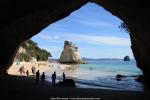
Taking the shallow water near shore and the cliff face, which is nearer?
the shallow water near shore

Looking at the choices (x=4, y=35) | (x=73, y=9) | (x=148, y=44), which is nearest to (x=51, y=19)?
(x=73, y=9)

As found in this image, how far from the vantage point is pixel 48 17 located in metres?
31.8

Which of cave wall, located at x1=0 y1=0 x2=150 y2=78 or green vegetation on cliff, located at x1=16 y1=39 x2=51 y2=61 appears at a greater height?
green vegetation on cliff, located at x1=16 y1=39 x2=51 y2=61

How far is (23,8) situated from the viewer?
826 inches

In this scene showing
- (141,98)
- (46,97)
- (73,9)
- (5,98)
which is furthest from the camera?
(73,9)

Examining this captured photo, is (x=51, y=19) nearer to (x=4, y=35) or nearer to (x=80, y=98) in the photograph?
(x=4, y=35)

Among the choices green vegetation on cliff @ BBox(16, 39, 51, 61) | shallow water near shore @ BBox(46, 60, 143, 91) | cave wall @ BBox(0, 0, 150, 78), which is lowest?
shallow water near shore @ BBox(46, 60, 143, 91)

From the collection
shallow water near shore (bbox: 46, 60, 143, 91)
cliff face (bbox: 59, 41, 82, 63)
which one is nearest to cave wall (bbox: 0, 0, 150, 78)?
shallow water near shore (bbox: 46, 60, 143, 91)

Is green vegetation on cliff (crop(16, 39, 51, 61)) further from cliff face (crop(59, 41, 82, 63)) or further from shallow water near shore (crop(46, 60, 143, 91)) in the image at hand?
cliff face (crop(59, 41, 82, 63))

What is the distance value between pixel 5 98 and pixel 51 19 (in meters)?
18.1

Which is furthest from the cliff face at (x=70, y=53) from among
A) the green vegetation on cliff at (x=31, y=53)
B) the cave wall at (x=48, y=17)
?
the cave wall at (x=48, y=17)

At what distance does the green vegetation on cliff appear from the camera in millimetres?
92875

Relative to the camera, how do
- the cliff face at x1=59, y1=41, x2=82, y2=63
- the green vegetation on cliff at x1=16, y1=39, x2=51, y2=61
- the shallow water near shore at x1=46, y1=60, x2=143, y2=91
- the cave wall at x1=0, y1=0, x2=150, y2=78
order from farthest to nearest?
the cliff face at x1=59, y1=41, x2=82, y2=63
the green vegetation on cliff at x1=16, y1=39, x2=51, y2=61
the shallow water near shore at x1=46, y1=60, x2=143, y2=91
the cave wall at x1=0, y1=0, x2=150, y2=78

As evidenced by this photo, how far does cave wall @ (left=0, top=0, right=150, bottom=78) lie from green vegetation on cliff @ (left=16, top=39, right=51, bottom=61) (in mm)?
50156
